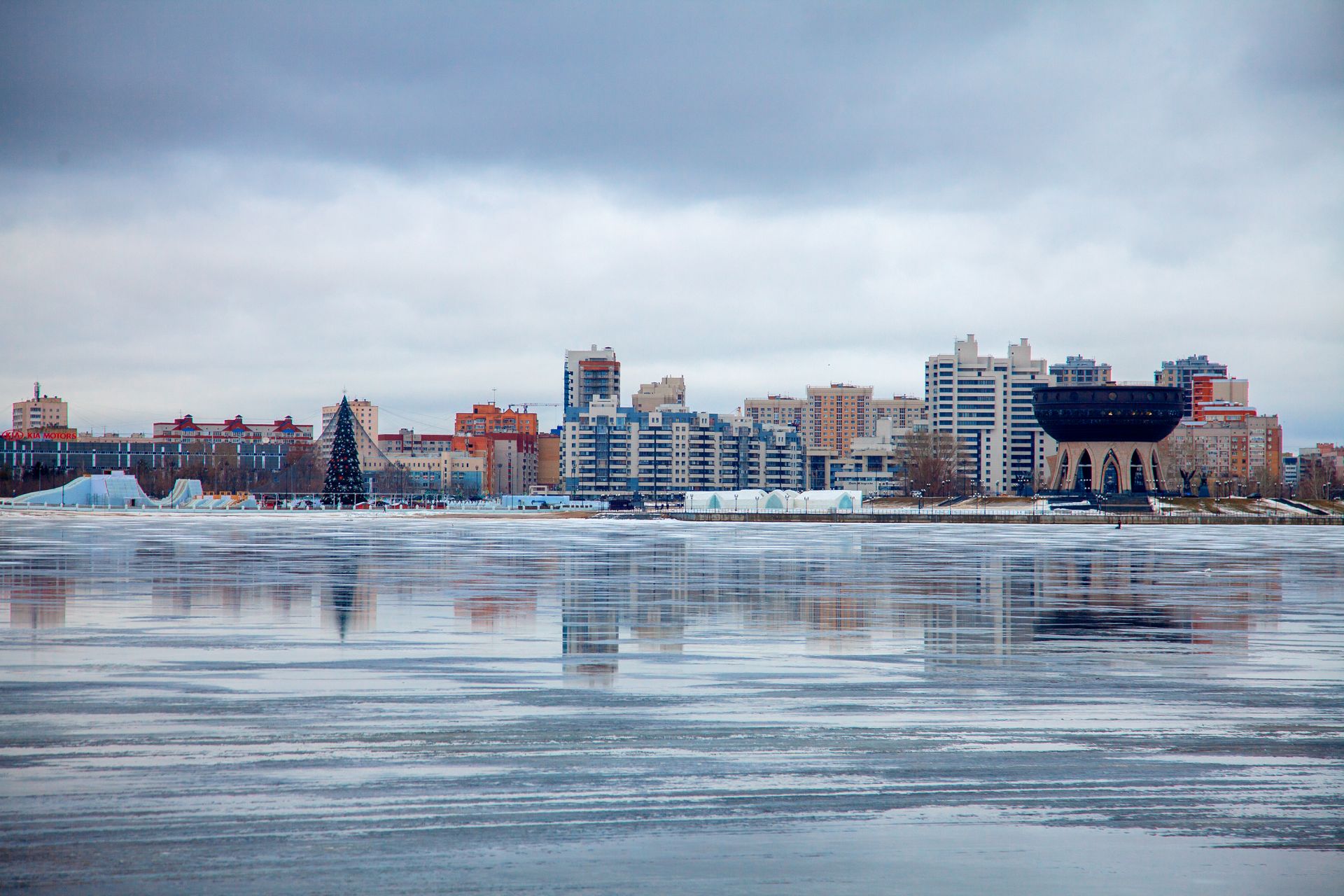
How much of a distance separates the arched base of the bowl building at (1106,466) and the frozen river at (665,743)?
137 metres

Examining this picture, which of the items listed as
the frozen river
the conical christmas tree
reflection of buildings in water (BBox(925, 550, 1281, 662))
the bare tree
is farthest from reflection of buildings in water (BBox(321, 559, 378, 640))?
the bare tree

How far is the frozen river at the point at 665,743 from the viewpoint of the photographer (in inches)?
285

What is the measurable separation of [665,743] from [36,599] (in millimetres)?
16919

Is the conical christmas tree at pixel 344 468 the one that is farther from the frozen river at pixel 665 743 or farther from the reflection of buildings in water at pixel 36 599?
the frozen river at pixel 665 743

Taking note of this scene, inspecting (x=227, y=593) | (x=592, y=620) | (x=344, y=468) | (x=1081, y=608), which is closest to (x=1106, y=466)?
(x=344, y=468)

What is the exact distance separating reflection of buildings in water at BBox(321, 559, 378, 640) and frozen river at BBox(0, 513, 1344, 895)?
0.18 metres

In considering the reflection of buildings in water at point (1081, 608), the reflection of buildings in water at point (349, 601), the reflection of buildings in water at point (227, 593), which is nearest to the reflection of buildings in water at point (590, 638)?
the reflection of buildings in water at point (349, 601)

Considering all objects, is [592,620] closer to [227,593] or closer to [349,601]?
[349,601]

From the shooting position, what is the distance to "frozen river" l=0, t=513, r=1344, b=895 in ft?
23.8

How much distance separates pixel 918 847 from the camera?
25.0 feet

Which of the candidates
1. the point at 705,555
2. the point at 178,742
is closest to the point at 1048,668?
the point at 178,742

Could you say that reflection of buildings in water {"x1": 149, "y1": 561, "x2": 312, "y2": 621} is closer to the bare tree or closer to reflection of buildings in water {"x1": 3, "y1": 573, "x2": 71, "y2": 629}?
reflection of buildings in water {"x1": 3, "y1": 573, "x2": 71, "y2": 629}

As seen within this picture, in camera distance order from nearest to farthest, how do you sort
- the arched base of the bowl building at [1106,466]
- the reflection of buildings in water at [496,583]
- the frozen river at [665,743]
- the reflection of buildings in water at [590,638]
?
1. the frozen river at [665,743]
2. the reflection of buildings in water at [590,638]
3. the reflection of buildings in water at [496,583]
4. the arched base of the bowl building at [1106,466]

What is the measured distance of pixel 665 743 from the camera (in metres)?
10.5
